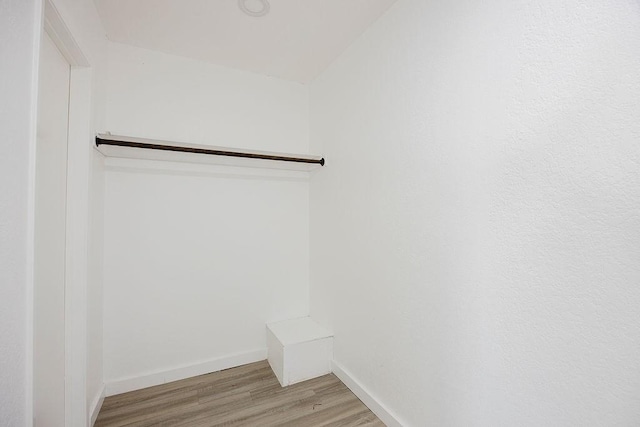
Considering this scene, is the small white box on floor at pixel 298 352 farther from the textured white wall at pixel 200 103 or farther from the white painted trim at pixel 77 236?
the textured white wall at pixel 200 103

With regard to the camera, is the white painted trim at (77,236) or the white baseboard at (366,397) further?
the white baseboard at (366,397)

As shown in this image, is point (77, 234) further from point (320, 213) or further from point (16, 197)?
point (320, 213)

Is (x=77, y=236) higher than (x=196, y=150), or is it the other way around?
(x=196, y=150)

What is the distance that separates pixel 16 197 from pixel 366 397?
1.95m

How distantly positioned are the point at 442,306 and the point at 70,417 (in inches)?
75.4

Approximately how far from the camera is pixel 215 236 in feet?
7.04

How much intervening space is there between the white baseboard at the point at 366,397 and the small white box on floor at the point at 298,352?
0.13 m

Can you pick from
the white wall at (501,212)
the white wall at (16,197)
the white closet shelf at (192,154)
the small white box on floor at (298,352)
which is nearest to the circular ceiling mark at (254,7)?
the white wall at (501,212)

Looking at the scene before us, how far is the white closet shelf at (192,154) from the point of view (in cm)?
162

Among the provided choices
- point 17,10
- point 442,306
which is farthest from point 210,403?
point 17,10

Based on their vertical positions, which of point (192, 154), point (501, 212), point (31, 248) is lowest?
point (31, 248)

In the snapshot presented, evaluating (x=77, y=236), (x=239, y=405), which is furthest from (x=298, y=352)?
(x=77, y=236)

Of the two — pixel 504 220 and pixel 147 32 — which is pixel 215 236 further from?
pixel 504 220

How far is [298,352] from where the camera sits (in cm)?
200
